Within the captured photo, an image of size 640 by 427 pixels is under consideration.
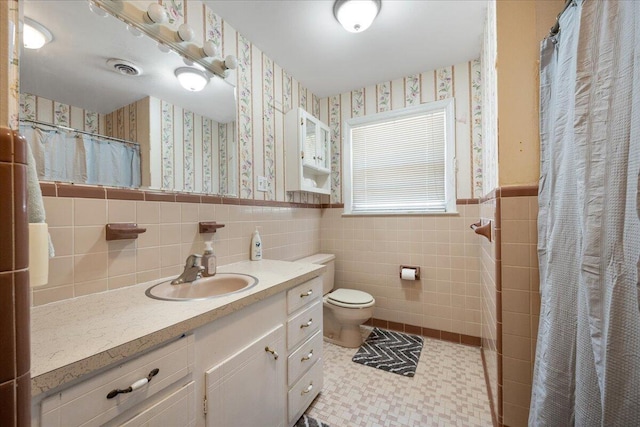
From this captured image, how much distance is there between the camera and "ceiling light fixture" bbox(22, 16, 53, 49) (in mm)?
862

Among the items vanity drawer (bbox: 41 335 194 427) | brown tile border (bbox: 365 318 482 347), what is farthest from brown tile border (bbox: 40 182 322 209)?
brown tile border (bbox: 365 318 482 347)

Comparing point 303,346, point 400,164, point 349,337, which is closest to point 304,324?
point 303,346

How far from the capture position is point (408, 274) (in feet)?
7.14

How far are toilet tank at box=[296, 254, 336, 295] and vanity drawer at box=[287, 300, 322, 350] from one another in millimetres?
780

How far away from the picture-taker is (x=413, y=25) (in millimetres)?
1660

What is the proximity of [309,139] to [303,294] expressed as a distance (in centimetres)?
141

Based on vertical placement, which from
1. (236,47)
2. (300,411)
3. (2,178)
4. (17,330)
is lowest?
(300,411)

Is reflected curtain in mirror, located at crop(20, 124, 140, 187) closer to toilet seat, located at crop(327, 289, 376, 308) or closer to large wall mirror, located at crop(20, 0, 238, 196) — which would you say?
large wall mirror, located at crop(20, 0, 238, 196)

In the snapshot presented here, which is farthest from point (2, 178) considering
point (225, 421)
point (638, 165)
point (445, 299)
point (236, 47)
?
point (445, 299)

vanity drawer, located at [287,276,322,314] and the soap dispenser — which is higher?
the soap dispenser

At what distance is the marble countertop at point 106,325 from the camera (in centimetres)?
52

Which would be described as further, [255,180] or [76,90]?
[255,180]

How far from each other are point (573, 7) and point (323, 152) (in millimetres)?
1783

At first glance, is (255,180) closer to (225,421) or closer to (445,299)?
(225,421)
